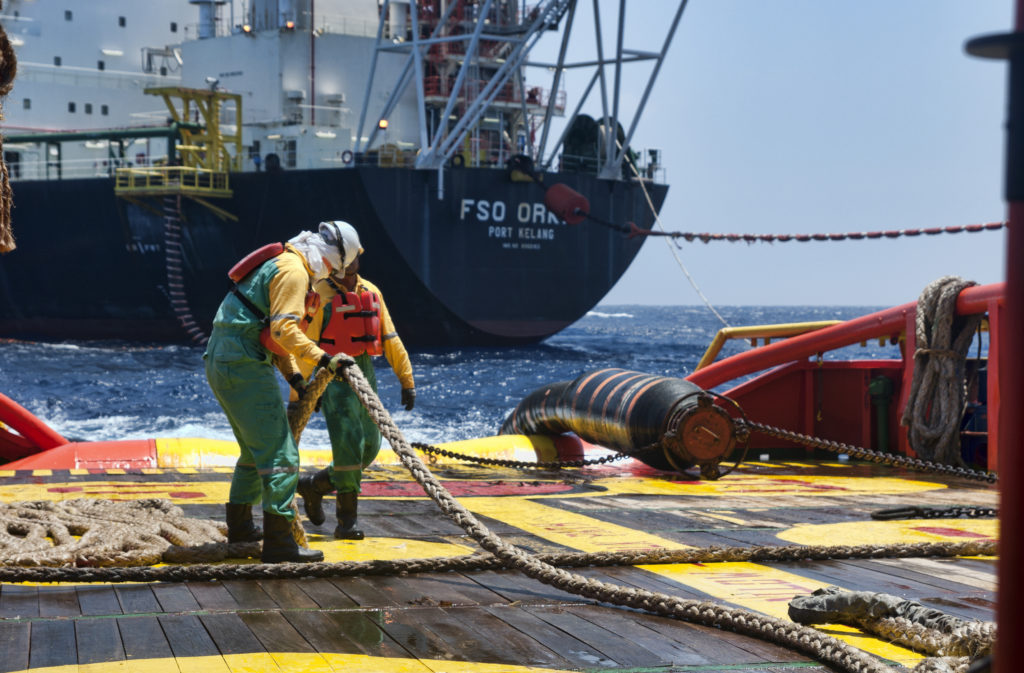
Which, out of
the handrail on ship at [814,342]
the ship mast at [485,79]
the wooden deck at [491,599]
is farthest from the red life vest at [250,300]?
the ship mast at [485,79]

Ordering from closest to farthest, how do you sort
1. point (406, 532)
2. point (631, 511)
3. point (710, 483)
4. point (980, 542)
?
point (980, 542) < point (406, 532) < point (631, 511) < point (710, 483)

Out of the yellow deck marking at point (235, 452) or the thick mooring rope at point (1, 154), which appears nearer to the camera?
the thick mooring rope at point (1, 154)

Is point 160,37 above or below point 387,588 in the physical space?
above

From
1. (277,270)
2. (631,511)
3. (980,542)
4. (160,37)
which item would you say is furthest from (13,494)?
(160,37)

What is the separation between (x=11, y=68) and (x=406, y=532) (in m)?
3.48

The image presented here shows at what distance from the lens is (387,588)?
4680 mm

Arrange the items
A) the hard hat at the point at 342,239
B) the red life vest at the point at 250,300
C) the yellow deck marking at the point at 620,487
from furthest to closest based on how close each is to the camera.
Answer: the yellow deck marking at the point at 620,487, the hard hat at the point at 342,239, the red life vest at the point at 250,300

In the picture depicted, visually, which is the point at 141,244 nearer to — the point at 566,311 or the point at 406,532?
the point at 566,311

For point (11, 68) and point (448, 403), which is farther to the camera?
point (448, 403)

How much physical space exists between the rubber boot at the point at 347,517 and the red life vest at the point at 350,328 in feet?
2.79

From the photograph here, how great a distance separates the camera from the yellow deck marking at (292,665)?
11.2 feet

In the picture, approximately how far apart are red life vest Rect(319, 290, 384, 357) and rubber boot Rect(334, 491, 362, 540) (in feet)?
2.79

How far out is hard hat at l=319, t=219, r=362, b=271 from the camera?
17.6ft

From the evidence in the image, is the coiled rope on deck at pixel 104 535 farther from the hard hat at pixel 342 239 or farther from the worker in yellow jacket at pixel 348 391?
the hard hat at pixel 342 239
